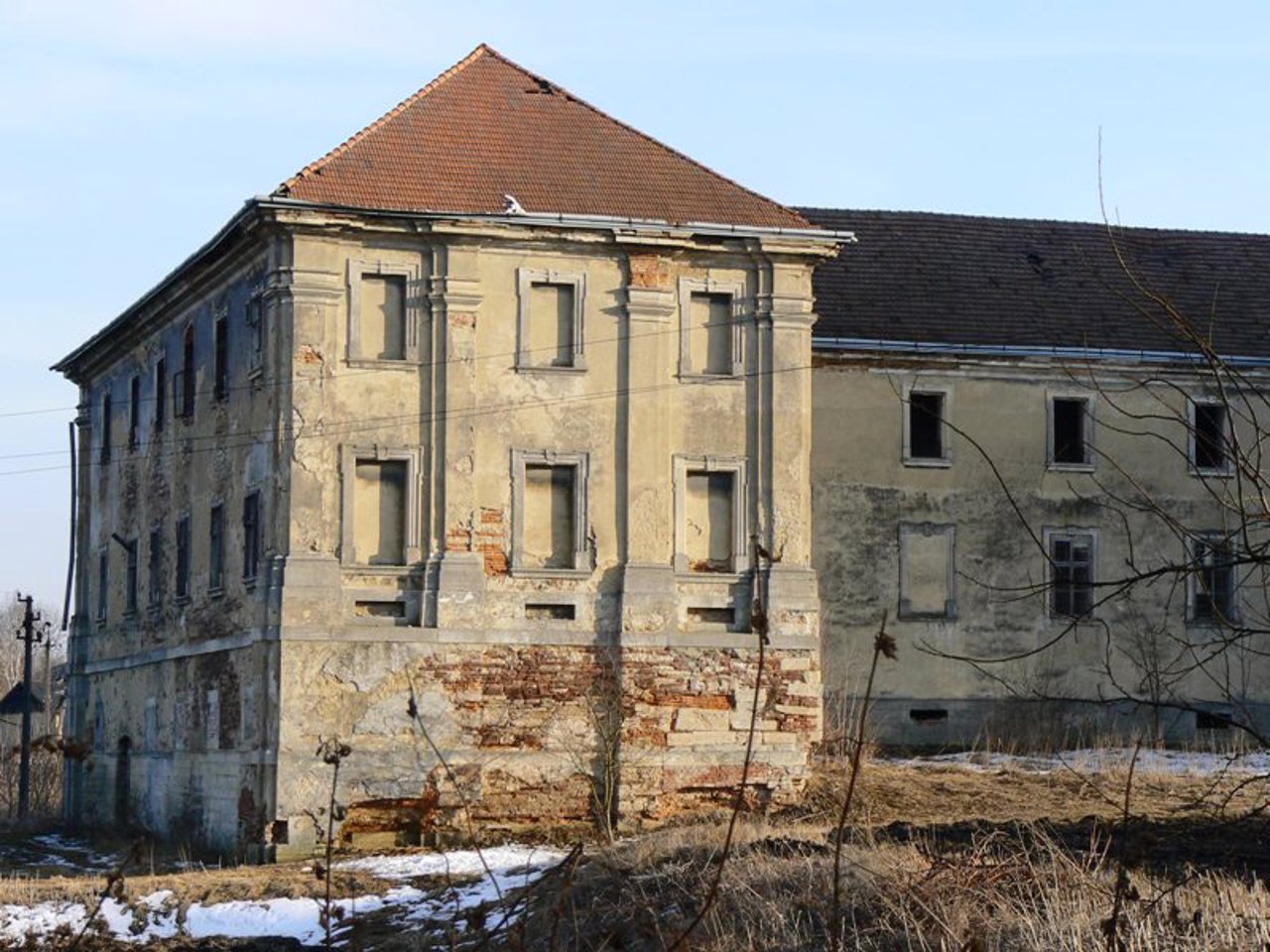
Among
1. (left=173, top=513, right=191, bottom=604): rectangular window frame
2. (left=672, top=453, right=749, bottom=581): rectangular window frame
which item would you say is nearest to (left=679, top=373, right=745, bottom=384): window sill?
(left=672, top=453, right=749, bottom=581): rectangular window frame

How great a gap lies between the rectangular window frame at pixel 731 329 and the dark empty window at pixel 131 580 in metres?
10.6

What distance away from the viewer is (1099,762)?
1129 inches

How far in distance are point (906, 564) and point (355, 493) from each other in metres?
10.4

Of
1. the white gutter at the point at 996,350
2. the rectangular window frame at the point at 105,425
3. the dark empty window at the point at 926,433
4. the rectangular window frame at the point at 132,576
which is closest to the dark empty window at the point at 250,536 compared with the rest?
the rectangular window frame at the point at 132,576

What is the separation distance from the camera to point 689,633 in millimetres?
26812

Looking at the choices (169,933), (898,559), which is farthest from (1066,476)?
(169,933)

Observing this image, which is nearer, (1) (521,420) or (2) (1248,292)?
(1) (521,420)

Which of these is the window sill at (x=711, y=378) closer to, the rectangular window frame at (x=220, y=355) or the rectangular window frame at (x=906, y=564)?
the rectangular window frame at (x=220, y=355)

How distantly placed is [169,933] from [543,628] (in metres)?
8.04

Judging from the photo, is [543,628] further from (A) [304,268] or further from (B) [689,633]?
(A) [304,268]

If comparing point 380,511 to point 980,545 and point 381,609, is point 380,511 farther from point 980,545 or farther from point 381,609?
point 980,545

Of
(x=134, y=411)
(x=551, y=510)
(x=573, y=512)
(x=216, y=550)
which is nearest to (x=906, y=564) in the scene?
(x=573, y=512)

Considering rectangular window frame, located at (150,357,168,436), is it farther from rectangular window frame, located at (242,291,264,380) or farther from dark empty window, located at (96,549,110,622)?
rectangular window frame, located at (242,291,264,380)

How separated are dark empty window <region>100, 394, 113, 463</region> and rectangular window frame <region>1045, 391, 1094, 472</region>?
15631 mm
